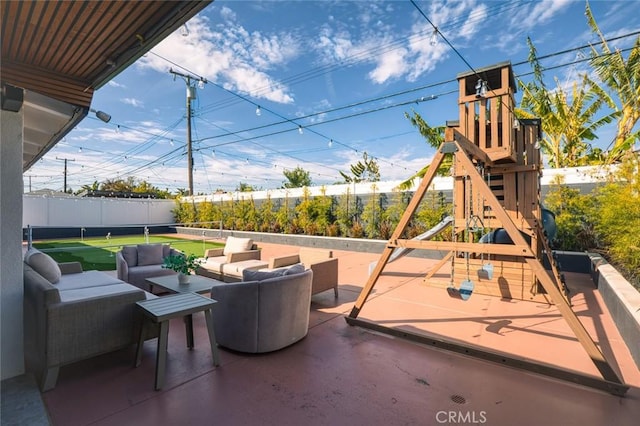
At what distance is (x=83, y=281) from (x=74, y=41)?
108 inches

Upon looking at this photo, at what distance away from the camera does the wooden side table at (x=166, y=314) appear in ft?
8.01

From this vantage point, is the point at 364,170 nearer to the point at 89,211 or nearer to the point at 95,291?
the point at 89,211

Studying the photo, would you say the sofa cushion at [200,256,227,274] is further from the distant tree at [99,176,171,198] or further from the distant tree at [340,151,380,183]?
the distant tree at [99,176,171,198]

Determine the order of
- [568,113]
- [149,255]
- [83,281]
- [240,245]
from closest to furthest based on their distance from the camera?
[83,281]
[149,255]
[240,245]
[568,113]

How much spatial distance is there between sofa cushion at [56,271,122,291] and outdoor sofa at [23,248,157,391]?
448 mm

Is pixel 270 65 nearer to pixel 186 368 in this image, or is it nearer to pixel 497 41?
pixel 497 41

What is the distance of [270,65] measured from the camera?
11039mm

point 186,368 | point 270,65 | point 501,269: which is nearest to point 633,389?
point 501,269

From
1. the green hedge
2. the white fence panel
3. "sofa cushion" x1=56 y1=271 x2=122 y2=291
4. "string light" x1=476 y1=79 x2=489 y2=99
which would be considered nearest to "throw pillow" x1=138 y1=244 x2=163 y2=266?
"sofa cushion" x1=56 y1=271 x2=122 y2=291

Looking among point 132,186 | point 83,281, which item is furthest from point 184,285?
point 132,186

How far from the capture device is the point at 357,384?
251 cm

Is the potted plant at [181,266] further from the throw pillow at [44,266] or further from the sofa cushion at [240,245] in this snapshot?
the sofa cushion at [240,245]

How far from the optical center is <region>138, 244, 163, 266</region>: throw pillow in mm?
5486

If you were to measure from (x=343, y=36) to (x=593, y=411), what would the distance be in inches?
372
